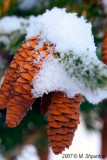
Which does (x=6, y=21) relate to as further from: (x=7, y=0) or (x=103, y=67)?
(x=103, y=67)

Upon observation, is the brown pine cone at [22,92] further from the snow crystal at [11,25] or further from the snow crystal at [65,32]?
the snow crystal at [11,25]

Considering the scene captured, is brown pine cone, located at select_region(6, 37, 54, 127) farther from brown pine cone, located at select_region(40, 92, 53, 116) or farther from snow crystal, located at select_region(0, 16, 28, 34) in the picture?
snow crystal, located at select_region(0, 16, 28, 34)

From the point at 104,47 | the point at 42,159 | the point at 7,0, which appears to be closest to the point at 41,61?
the point at 104,47

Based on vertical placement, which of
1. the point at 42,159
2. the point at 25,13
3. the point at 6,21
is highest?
the point at 25,13

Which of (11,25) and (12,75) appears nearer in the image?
(12,75)

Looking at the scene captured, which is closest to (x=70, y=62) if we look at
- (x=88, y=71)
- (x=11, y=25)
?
(x=88, y=71)

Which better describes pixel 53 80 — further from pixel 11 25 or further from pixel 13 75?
pixel 11 25
